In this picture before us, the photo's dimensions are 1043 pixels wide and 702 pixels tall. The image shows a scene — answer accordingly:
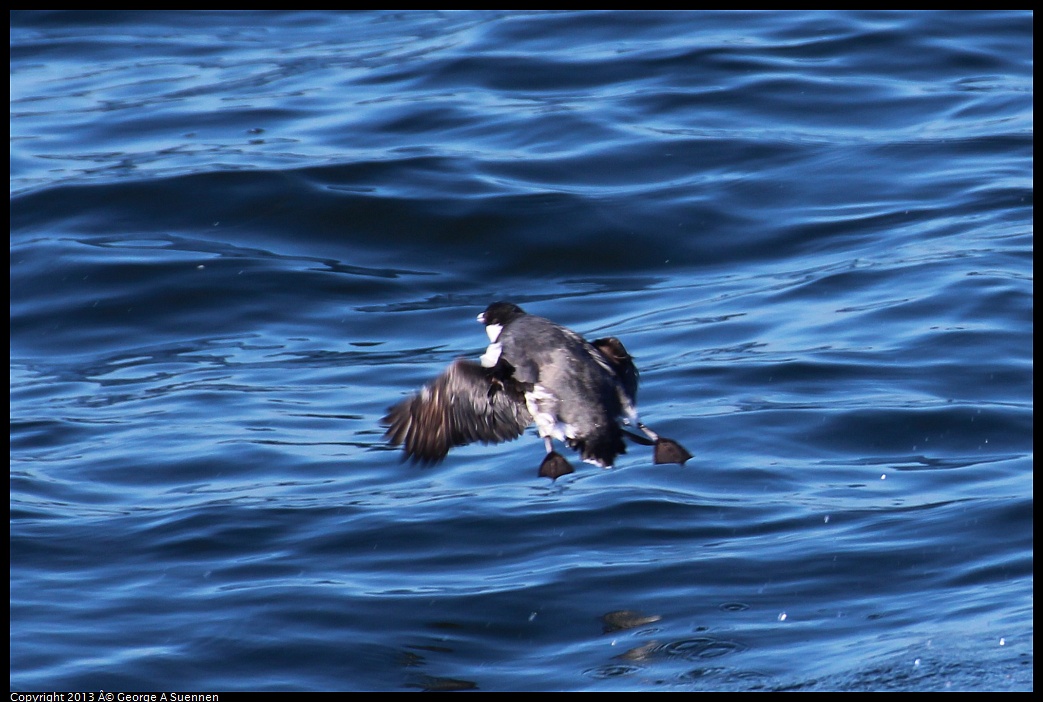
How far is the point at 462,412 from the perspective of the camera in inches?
228

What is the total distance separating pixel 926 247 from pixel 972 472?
12.2 feet

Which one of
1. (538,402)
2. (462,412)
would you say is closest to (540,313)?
(462,412)

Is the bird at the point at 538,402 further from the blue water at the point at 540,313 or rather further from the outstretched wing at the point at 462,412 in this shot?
the blue water at the point at 540,313

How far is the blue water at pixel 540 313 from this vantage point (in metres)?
6.64

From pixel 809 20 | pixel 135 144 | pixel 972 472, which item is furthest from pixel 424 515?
pixel 809 20

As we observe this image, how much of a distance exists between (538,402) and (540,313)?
5095 mm

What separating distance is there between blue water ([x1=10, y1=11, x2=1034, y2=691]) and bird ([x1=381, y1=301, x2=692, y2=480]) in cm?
97

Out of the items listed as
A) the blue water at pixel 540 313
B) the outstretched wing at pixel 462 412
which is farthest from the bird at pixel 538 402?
the blue water at pixel 540 313

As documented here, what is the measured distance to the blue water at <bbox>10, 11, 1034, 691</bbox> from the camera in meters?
6.64

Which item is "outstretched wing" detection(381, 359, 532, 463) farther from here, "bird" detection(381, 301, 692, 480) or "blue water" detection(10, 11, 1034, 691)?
"blue water" detection(10, 11, 1034, 691)

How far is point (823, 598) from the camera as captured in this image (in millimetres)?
6773

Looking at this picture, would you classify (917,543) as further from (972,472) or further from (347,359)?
(347,359)

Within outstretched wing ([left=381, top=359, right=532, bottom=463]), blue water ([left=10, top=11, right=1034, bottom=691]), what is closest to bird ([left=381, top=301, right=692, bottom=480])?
outstretched wing ([left=381, top=359, right=532, bottom=463])

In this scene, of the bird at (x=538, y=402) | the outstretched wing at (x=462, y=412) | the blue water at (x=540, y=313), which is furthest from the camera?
the blue water at (x=540, y=313)
